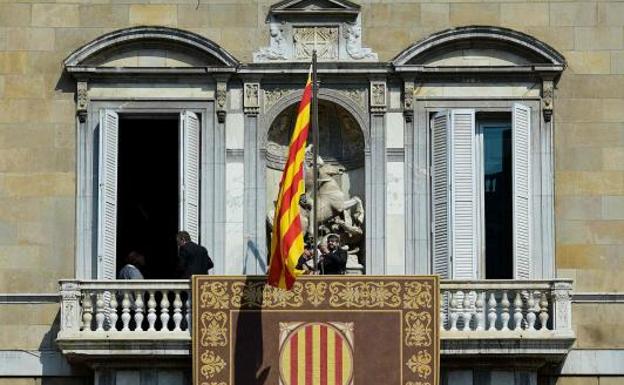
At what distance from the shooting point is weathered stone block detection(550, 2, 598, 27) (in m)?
43.7

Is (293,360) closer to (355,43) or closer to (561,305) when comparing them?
(561,305)

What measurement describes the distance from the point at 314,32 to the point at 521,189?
391 cm

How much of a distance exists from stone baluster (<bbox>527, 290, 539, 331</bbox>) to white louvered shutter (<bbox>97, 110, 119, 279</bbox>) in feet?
20.0

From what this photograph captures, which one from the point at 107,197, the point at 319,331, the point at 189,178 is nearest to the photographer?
the point at 319,331

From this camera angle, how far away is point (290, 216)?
136 ft

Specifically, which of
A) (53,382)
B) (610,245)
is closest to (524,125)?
(610,245)

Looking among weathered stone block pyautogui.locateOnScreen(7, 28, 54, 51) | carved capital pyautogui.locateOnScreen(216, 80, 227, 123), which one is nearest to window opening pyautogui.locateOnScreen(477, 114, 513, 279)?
carved capital pyautogui.locateOnScreen(216, 80, 227, 123)

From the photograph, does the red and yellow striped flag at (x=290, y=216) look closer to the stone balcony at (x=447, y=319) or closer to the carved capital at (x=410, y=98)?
the stone balcony at (x=447, y=319)

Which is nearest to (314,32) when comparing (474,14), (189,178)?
(474,14)

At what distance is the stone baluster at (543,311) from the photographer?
41.7 meters

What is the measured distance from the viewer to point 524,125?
43125mm

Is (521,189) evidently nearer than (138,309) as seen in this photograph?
No

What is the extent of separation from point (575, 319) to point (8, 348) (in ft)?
27.2

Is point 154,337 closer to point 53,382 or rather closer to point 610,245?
point 53,382
